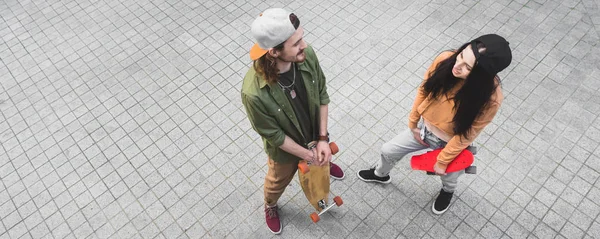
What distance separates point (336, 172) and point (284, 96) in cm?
161

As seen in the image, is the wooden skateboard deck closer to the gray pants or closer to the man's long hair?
the gray pants

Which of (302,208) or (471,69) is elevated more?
(471,69)

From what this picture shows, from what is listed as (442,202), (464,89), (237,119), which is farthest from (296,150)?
(237,119)

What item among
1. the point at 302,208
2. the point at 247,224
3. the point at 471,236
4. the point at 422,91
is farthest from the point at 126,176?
the point at 471,236

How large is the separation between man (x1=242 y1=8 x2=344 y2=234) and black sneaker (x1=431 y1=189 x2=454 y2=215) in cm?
132

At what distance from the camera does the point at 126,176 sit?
4066mm

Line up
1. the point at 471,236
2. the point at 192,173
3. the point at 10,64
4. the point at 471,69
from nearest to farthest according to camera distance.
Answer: the point at 471,69 < the point at 471,236 < the point at 192,173 < the point at 10,64

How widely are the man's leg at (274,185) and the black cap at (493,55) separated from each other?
1.56 meters

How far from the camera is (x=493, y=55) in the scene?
2.13 metres

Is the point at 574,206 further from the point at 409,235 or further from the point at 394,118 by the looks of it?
the point at 394,118

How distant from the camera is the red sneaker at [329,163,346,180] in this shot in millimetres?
3861

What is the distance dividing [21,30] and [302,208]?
199 inches

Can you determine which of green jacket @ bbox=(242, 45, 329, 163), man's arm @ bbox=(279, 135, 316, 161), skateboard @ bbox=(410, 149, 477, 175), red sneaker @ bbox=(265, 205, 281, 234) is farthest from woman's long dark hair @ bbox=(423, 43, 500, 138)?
red sneaker @ bbox=(265, 205, 281, 234)

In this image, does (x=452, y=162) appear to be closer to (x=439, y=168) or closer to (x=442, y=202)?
(x=439, y=168)
